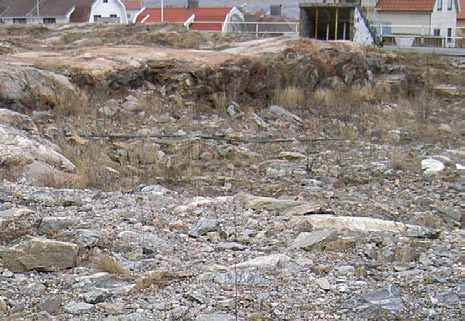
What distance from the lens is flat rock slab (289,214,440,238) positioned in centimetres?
626

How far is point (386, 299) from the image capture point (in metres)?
4.49

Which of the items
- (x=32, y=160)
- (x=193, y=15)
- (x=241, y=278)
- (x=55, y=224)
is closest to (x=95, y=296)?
(x=241, y=278)

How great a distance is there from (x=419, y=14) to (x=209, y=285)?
111 feet

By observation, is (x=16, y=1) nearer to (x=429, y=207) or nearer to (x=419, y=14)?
(x=419, y=14)

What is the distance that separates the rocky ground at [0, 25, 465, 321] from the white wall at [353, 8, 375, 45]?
652 cm

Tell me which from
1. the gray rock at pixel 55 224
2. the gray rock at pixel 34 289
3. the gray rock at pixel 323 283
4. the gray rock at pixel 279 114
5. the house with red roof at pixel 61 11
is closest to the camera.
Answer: the gray rock at pixel 34 289

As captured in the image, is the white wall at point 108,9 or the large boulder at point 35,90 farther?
the white wall at point 108,9

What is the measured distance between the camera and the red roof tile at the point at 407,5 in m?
35.4

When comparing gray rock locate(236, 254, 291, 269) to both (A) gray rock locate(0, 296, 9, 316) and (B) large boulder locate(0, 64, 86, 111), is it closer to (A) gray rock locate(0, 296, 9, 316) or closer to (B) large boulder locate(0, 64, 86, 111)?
(A) gray rock locate(0, 296, 9, 316)

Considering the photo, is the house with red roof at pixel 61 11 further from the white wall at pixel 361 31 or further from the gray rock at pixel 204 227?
the gray rock at pixel 204 227

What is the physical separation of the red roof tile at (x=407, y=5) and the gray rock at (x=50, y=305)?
33.2 meters

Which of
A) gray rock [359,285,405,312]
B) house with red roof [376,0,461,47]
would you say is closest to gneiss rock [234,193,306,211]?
gray rock [359,285,405,312]

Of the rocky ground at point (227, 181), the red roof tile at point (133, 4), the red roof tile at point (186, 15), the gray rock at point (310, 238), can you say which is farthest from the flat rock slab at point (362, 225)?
the red roof tile at point (133, 4)

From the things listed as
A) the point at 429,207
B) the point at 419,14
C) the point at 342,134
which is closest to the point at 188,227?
the point at 429,207
